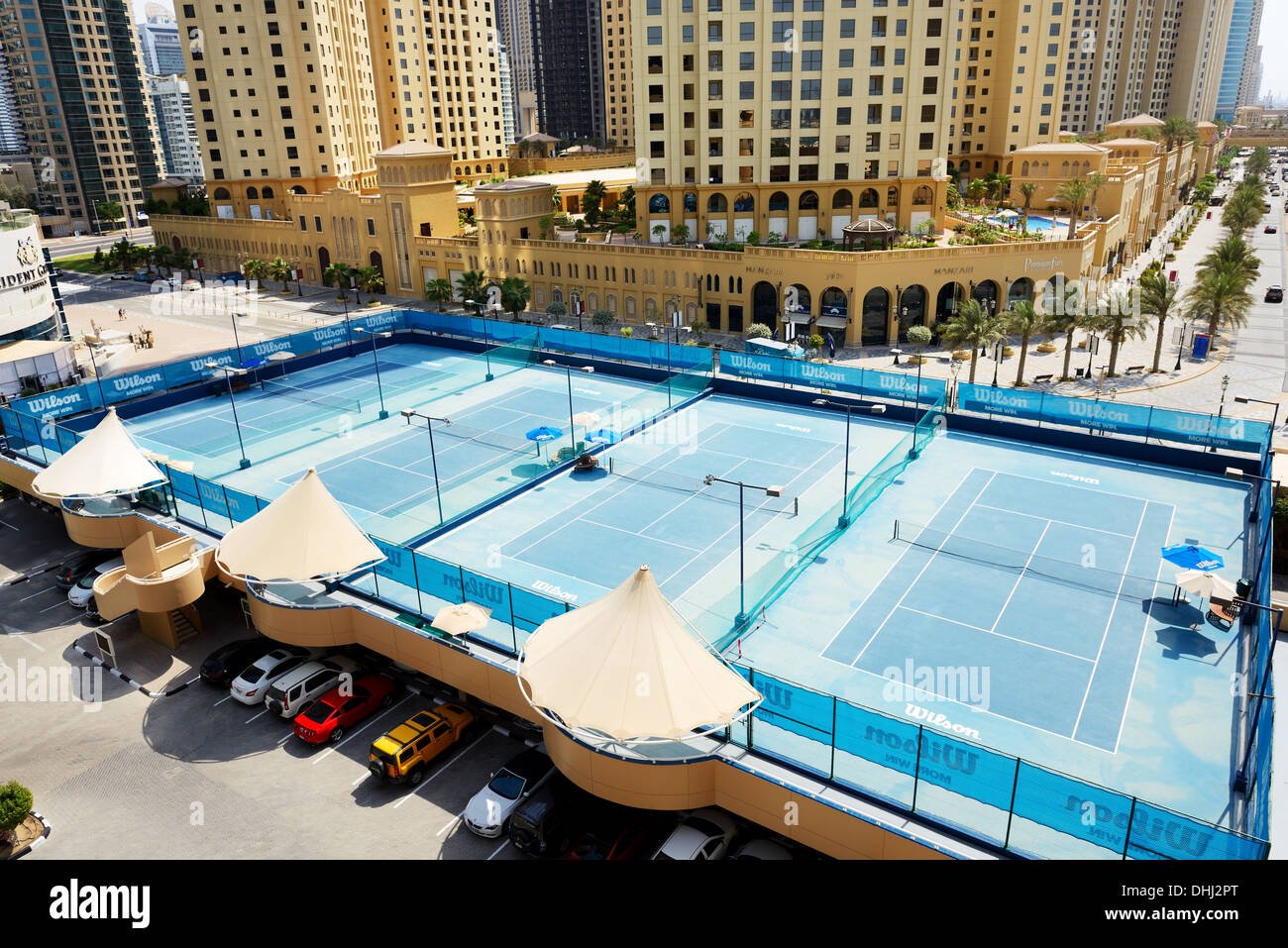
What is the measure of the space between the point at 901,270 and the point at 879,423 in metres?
23.4

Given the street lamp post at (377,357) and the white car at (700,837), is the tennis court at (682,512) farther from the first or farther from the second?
the street lamp post at (377,357)

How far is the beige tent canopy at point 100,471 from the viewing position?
37.2 meters

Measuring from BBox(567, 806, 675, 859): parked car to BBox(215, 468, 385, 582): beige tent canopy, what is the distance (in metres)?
12.6

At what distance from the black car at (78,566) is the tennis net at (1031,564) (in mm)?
35653

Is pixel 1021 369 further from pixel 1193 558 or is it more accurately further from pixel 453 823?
pixel 453 823

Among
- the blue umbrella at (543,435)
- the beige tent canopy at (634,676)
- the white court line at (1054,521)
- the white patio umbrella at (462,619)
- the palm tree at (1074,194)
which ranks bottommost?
the white court line at (1054,521)

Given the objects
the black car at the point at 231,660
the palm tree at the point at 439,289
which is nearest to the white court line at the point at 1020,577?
the black car at the point at 231,660

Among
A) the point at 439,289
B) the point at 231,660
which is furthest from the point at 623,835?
the point at 439,289

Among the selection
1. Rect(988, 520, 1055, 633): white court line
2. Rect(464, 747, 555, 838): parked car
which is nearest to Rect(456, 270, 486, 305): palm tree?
Rect(988, 520, 1055, 633): white court line

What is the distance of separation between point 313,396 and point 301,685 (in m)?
35.7

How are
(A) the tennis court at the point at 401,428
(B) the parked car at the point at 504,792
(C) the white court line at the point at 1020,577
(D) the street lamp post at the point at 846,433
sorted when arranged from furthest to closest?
(A) the tennis court at the point at 401,428 < (D) the street lamp post at the point at 846,433 < (C) the white court line at the point at 1020,577 < (B) the parked car at the point at 504,792

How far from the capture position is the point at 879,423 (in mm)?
51656

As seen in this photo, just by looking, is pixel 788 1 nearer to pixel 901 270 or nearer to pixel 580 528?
pixel 901 270

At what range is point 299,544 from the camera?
101ft
